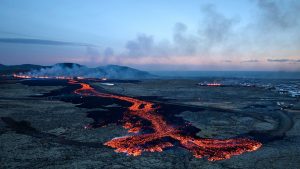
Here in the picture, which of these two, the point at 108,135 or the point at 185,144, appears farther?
the point at 108,135

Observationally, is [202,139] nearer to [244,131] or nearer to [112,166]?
[244,131]

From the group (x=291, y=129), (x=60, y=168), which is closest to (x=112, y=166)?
(x=60, y=168)

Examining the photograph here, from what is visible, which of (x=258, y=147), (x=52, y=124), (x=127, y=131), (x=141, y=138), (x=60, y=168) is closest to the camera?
(x=60, y=168)

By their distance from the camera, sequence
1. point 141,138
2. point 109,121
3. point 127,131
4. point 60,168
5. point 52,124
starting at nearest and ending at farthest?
point 60,168 → point 141,138 → point 127,131 → point 52,124 → point 109,121

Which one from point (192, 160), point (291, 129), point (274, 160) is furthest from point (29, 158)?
point (291, 129)

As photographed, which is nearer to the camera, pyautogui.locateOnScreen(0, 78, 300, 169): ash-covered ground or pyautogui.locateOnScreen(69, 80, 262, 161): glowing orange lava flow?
pyautogui.locateOnScreen(0, 78, 300, 169): ash-covered ground

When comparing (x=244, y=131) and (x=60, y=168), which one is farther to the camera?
(x=244, y=131)

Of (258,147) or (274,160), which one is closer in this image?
(274,160)

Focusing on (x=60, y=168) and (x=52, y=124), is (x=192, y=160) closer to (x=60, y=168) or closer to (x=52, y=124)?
(x=60, y=168)

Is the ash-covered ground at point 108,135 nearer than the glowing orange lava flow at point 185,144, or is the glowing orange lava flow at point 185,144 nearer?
the ash-covered ground at point 108,135
